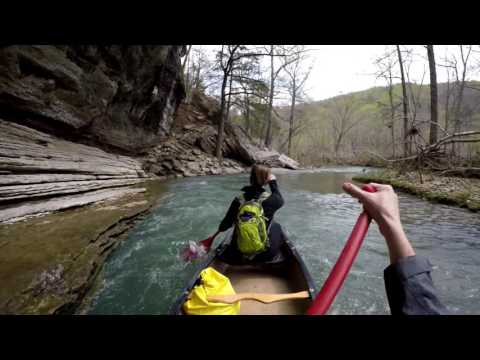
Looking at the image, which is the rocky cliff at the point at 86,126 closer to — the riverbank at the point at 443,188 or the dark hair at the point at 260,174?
the dark hair at the point at 260,174

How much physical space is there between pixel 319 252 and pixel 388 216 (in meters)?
3.92

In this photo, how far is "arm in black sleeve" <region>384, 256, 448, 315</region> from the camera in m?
0.62

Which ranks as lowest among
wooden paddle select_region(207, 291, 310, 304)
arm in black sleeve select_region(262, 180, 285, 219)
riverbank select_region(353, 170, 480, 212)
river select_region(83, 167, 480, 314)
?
river select_region(83, 167, 480, 314)

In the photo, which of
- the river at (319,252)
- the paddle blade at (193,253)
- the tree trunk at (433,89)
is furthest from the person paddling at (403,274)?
the tree trunk at (433,89)

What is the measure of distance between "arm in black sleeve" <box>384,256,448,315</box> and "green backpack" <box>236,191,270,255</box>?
206cm

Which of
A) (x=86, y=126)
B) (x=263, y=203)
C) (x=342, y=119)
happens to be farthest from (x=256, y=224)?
(x=342, y=119)

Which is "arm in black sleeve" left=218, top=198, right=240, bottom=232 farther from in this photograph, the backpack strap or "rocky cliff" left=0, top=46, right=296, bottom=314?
"rocky cliff" left=0, top=46, right=296, bottom=314

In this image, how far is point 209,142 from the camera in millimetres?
17797

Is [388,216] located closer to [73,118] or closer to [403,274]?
[403,274]

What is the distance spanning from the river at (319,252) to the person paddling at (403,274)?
2410 mm

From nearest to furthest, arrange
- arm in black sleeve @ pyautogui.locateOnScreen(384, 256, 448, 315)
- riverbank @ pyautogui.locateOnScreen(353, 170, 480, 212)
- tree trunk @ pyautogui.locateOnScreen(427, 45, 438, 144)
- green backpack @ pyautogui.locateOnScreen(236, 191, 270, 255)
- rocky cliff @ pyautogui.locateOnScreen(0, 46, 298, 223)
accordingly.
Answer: arm in black sleeve @ pyautogui.locateOnScreen(384, 256, 448, 315), green backpack @ pyautogui.locateOnScreen(236, 191, 270, 255), rocky cliff @ pyautogui.locateOnScreen(0, 46, 298, 223), riverbank @ pyautogui.locateOnScreen(353, 170, 480, 212), tree trunk @ pyautogui.locateOnScreen(427, 45, 438, 144)

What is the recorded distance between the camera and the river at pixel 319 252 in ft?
9.02

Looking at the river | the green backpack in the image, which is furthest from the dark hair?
the river
